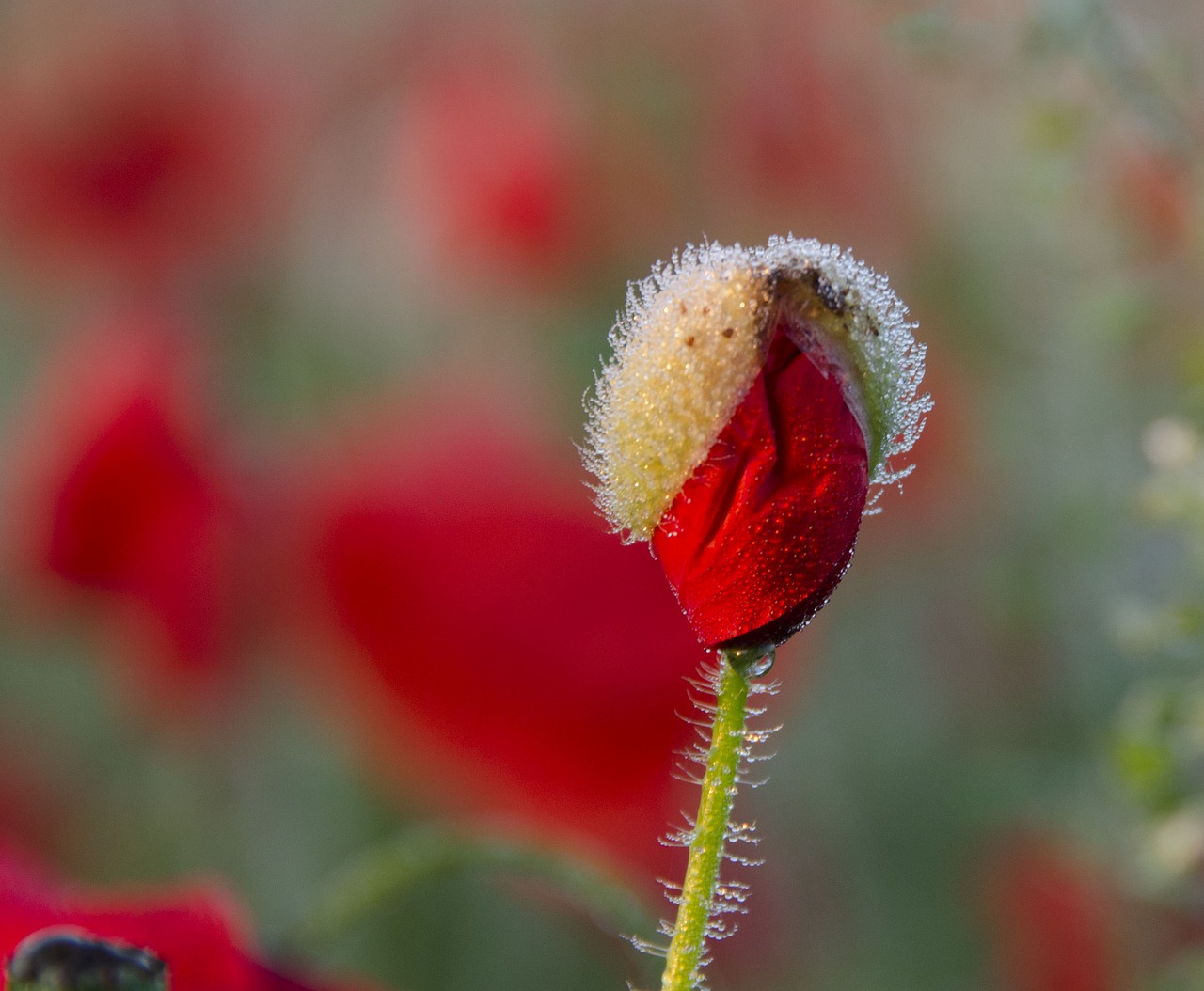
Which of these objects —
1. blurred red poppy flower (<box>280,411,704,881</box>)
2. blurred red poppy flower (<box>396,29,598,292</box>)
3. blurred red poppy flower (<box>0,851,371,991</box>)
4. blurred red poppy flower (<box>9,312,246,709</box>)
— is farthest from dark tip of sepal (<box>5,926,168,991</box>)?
blurred red poppy flower (<box>396,29,598,292</box>)

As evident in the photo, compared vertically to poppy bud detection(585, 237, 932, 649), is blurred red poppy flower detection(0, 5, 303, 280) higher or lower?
higher

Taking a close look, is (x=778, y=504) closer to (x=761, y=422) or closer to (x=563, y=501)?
(x=761, y=422)

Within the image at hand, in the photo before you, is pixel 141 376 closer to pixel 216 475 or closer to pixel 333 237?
pixel 216 475

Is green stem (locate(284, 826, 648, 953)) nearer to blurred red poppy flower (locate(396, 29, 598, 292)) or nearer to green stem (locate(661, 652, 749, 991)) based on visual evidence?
green stem (locate(661, 652, 749, 991))

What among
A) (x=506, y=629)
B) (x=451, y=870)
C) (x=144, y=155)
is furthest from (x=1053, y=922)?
(x=144, y=155)

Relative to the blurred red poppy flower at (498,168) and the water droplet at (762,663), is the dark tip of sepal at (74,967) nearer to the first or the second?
the water droplet at (762,663)
